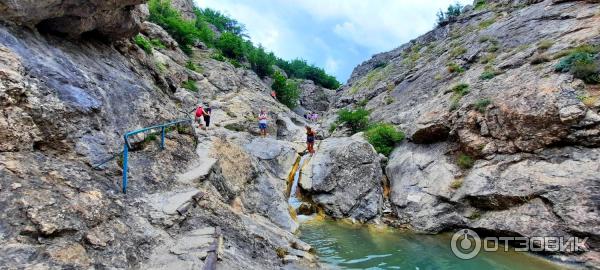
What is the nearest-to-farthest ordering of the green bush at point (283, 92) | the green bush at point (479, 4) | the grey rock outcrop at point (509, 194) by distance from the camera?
the grey rock outcrop at point (509, 194) → the green bush at point (479, 4) → the green bush at point (283, 92)

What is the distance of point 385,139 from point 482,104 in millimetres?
5625

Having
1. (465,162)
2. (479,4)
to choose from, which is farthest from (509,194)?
(479,4)

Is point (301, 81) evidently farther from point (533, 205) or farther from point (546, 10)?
point (533, 205)

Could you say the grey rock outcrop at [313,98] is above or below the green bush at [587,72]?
above

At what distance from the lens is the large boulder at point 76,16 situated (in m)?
8.11

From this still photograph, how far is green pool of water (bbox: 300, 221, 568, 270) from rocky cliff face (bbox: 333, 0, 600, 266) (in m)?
0.91

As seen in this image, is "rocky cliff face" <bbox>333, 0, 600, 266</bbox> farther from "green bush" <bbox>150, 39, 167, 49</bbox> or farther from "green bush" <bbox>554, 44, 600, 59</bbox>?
"green bush" <bbox>150, 39, 167, 49</bbox>

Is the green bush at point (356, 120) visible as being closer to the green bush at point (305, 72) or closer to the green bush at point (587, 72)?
the green bush at point (587, 72)

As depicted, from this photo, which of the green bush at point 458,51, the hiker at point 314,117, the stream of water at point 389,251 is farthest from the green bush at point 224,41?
the stream of water at point 389,251

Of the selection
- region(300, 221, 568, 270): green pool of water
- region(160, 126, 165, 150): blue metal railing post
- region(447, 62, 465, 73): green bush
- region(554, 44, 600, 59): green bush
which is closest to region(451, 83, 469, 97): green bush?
region(554, 44, 600, 59): green bush

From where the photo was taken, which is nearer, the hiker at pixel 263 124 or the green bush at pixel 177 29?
the hiker at pixel 263 124

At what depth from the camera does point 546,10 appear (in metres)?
22.3

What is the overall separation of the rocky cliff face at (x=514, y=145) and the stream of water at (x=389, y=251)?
3.04ft

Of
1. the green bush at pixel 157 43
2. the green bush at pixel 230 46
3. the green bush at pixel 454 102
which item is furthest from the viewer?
the green bush at pixel 230 46
